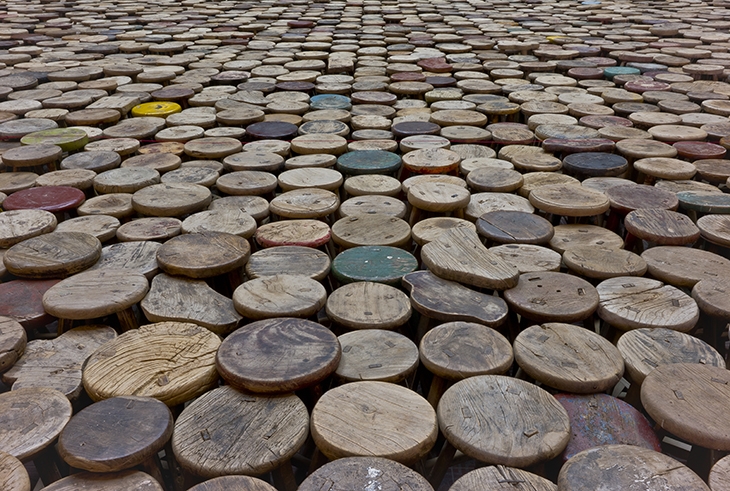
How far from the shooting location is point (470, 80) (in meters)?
5.45

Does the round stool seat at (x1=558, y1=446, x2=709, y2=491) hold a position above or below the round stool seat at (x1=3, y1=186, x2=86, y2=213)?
below

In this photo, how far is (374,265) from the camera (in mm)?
2557

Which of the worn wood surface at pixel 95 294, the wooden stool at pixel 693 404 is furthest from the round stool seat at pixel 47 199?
the wooden stool at pixel 693 404

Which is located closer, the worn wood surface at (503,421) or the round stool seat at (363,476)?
the round stool seat at (363,476)

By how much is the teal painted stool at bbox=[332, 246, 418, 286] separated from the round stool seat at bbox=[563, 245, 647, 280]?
77 centimetres

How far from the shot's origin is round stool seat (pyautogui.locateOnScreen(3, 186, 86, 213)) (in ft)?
10.00

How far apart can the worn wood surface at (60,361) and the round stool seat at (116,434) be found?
1.00 feet

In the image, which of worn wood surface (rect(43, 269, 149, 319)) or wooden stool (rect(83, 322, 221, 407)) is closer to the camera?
wooden stool (rect(83, 322, 221, 407))

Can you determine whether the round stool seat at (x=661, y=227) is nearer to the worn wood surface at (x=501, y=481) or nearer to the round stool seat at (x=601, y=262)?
the round stool seat at (x=601, y=262)

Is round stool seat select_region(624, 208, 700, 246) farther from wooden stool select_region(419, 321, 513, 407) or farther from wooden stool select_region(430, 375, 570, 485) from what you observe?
wooden stool select_region(430, 375, 570, 485)

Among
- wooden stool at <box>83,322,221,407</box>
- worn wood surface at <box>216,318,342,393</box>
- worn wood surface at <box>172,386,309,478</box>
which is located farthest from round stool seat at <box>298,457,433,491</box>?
wooden stool at <box>83,322,221,407</box>

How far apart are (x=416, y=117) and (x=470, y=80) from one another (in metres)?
1.30

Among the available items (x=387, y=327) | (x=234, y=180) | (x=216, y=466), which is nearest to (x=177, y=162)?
(x=234, y=180)

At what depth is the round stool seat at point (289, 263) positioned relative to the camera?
251 centimetres
